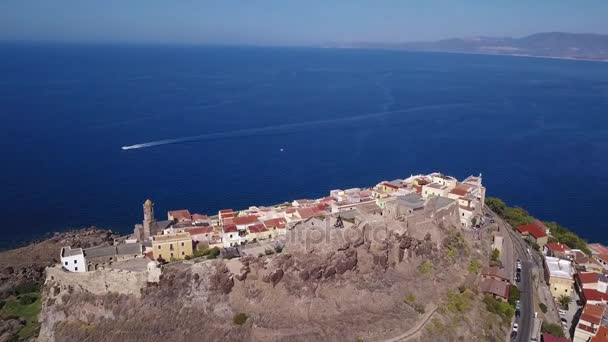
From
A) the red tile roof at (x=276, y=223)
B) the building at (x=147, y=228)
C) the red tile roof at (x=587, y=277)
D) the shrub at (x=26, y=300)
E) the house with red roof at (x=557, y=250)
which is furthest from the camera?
the house with red roof at (x=557, y=250)

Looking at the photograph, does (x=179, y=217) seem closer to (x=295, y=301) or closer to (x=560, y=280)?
(x=295, y=301)

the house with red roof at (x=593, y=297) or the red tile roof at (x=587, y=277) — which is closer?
the house with red roof at (x=593, y=297)

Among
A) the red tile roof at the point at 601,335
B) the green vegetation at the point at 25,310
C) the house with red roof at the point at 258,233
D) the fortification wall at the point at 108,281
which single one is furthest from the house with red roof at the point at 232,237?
the red tile roof at the point at 601,335

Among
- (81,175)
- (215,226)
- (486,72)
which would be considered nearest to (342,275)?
(215,226)

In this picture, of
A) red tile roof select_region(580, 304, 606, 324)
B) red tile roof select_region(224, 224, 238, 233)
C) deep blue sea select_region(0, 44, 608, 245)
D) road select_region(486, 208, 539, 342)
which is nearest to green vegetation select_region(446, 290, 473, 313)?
road select_region(486, 208, 539, 342)

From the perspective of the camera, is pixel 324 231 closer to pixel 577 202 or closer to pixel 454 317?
pixel 454 317

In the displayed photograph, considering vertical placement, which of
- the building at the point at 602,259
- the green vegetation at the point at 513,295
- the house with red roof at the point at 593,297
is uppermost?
the green vegetation at the point at 513,295

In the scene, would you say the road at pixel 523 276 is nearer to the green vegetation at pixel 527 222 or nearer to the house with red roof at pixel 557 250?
the green vegetation at pixel 527 222
